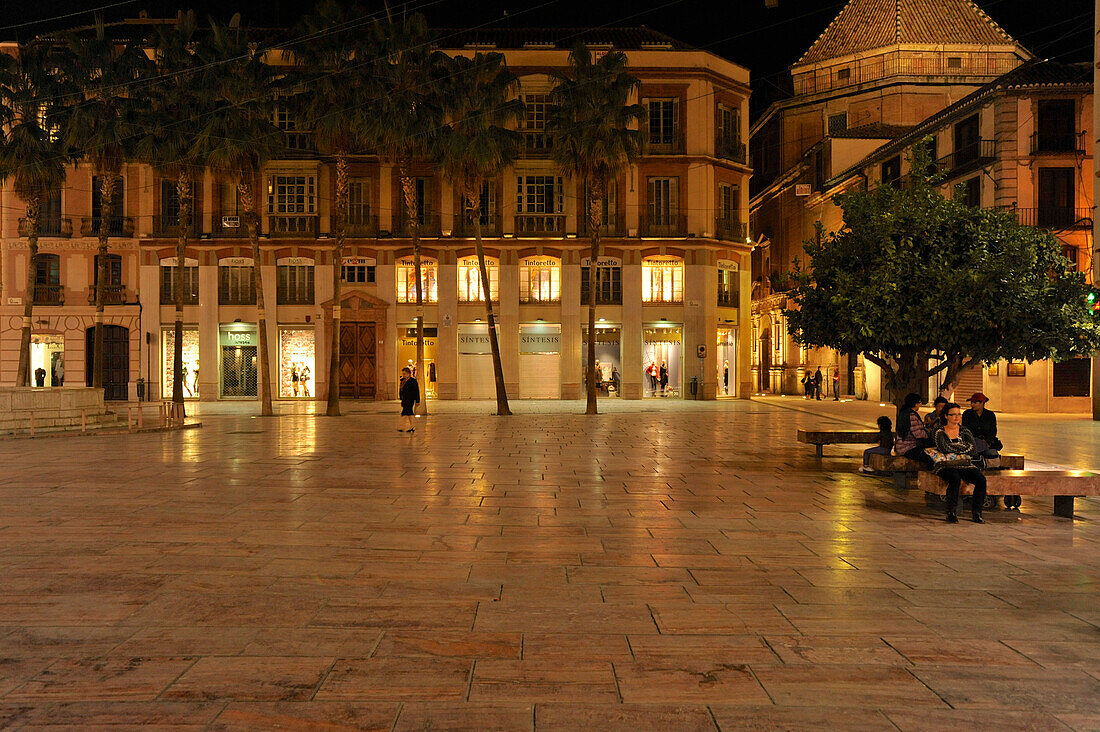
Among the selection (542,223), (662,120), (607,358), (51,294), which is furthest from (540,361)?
(51,294)

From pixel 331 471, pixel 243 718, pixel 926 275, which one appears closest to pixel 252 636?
pixel 243 718

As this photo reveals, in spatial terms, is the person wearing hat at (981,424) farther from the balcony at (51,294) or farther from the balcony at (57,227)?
the balcony at (57,227)

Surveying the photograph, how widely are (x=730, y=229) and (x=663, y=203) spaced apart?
13.1ft

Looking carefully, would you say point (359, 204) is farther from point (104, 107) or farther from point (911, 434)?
point (911, 434)

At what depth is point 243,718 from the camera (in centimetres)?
459

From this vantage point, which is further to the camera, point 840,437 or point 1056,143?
point 1056,143

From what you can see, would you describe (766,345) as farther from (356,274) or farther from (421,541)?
(421,541)

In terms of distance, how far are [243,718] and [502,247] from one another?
1656 inches

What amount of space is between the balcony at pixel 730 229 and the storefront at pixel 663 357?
5.39 meters

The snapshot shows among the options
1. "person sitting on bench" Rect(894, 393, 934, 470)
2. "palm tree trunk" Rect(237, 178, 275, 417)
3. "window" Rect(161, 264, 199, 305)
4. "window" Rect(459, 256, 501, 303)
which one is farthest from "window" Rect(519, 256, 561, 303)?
"person sitting on bench" Rect(894, 393, 934, 470)

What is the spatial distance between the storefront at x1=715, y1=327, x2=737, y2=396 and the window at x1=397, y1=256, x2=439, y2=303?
603 inches

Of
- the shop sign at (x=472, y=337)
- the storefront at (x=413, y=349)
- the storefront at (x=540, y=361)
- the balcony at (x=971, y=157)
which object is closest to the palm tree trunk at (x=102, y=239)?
the storefront at (x=413, y=349)

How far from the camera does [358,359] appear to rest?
45.8 m

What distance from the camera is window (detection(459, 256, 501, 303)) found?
46.0m
